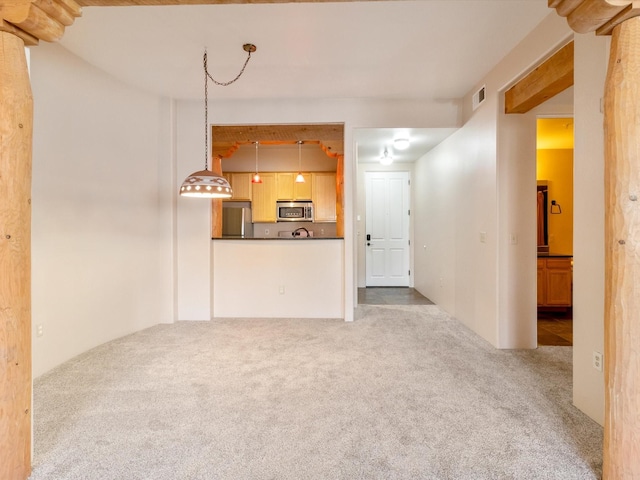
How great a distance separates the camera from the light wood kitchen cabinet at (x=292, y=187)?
22.1 ft

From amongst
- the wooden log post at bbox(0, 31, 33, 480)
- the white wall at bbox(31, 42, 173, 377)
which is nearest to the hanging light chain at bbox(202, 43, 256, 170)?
the white wall at bbox(31, 42, 173, 377)

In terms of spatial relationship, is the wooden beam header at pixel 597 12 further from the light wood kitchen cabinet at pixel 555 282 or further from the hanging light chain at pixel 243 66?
the light wood kitchen cabinet at pixel 555 282

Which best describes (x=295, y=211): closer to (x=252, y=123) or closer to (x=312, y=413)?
(x=252, y=123)

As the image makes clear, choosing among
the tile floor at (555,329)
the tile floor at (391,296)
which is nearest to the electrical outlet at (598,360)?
the tile floor at (555,329)

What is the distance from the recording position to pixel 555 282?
175 inches

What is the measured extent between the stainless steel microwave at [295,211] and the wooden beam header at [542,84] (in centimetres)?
411

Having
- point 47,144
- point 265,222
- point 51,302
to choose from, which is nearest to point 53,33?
point 47,144

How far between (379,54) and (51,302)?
347cm

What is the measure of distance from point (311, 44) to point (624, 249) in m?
2.54

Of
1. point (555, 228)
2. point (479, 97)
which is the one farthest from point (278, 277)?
point (555, 228)

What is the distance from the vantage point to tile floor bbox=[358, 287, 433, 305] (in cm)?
513

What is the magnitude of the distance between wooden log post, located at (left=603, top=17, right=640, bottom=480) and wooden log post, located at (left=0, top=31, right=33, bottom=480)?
2.52 meters

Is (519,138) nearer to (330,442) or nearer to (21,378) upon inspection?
(330,442)

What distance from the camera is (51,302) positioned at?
2.76 m
